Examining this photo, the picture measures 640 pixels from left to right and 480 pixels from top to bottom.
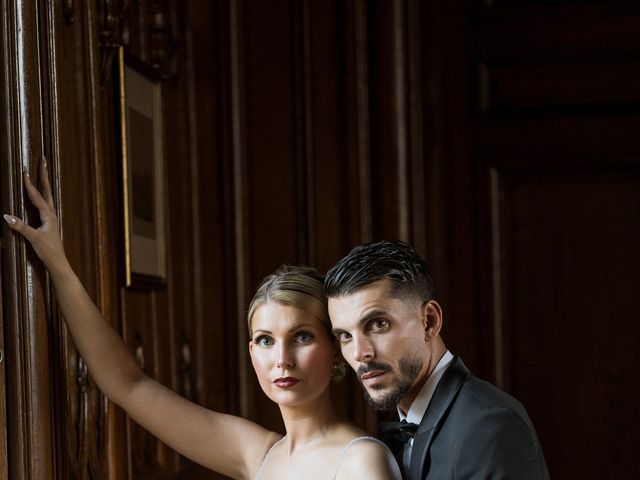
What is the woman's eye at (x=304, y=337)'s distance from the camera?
238 cm

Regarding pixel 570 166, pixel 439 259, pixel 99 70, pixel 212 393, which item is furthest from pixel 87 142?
pixel 570 166

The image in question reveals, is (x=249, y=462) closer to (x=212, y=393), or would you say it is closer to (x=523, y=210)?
(x=212, y=393)

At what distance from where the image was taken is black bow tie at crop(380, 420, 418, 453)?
7.80 feet

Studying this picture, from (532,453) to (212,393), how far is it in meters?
2.08

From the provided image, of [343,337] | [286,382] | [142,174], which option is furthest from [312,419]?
[142,174]

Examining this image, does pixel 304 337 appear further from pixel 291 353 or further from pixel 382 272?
pixel 382 272

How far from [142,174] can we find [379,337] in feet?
4.65

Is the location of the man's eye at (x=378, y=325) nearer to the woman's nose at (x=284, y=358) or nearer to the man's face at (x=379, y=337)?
the man's face at (x=379, y=337)

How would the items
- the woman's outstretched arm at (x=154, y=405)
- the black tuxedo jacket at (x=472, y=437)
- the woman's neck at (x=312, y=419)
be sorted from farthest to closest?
the woman's outstretched arm at (x=154, y=405), the woman's neck at (x=312, y=419), the black tuxedo jacket at (x=472, y=437)

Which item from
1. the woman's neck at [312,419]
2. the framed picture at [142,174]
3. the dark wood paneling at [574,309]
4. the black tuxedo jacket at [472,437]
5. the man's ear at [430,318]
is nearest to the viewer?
the black tuxedo jacket at [472,437]

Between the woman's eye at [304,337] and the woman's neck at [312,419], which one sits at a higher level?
the woman's eye at [304,337]

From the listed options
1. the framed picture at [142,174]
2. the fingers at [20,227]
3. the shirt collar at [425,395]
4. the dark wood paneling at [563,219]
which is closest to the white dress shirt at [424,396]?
the shirt collar at [425,395]

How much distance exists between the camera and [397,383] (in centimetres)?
229

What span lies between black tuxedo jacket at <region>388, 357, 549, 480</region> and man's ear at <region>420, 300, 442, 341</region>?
0.10 metres
